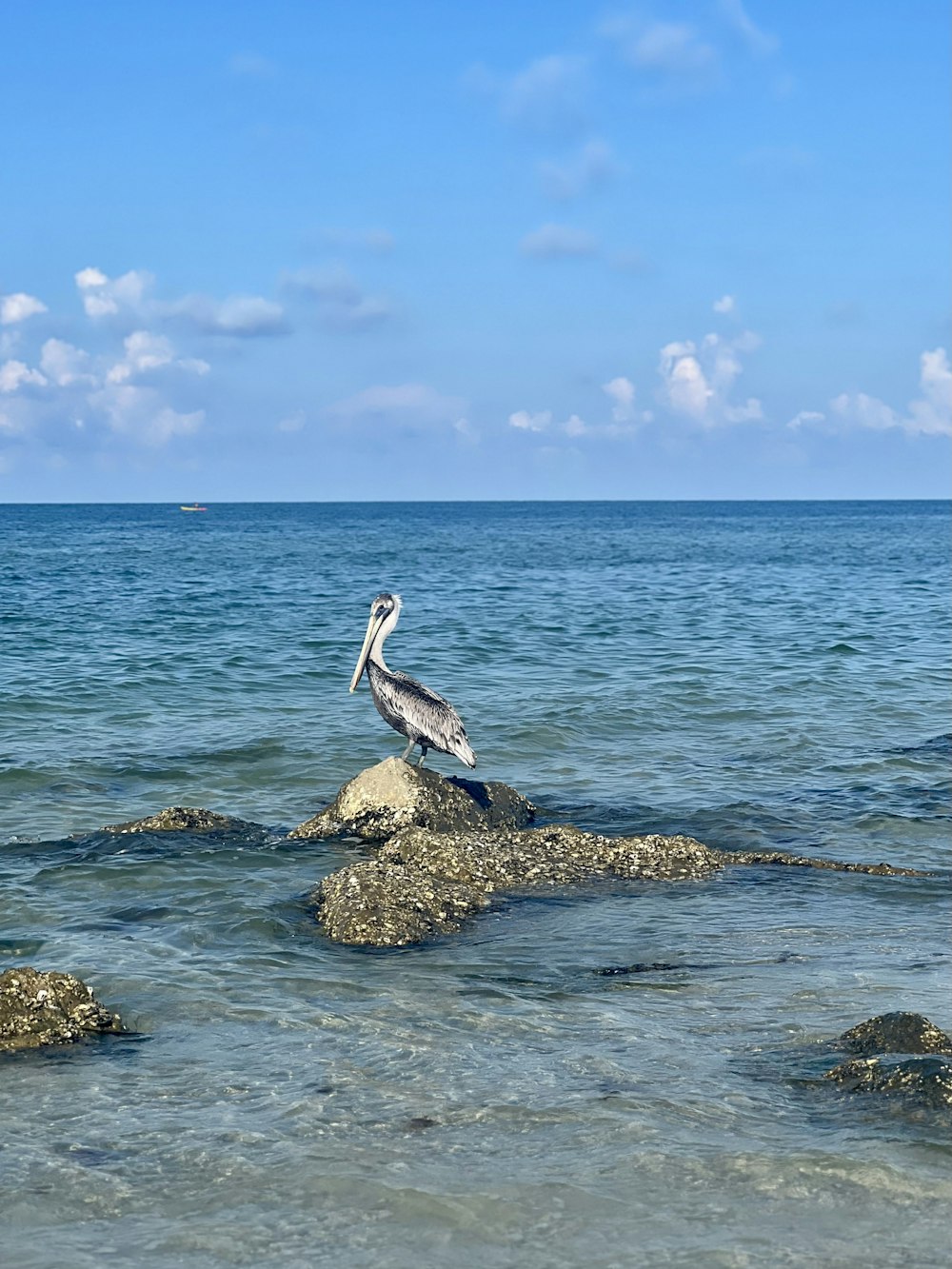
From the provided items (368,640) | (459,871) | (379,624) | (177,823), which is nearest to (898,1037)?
(459,871)

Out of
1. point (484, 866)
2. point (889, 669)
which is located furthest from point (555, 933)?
point (889, 669)

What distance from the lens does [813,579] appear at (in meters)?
50.4

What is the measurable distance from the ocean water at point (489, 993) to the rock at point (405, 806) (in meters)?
0.54

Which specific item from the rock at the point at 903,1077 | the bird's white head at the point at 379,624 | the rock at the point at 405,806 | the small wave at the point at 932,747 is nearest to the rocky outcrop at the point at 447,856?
the rock at the point at 405,806

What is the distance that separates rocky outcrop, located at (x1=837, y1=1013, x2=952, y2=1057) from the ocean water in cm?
32

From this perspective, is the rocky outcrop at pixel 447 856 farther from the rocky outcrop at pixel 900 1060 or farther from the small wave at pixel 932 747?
the small wave at pixel 932 747

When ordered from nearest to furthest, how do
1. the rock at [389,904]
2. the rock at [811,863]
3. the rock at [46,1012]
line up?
the rock at [46,1012], the rock at [389,904], the rock at [811,863]

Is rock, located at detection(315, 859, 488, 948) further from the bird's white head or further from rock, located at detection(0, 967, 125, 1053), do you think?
the bird's white head

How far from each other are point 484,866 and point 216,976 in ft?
9.62

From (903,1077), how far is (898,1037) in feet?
1.21

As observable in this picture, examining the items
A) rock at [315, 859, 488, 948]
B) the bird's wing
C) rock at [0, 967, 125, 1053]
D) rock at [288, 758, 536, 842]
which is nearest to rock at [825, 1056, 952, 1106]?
rock at [315, 859, 488, 948]

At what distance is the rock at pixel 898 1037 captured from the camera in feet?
23.6

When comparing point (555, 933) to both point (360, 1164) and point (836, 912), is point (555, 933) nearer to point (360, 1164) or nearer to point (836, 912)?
point (836, 912)

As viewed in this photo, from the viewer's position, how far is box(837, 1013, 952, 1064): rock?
7.20 meters
